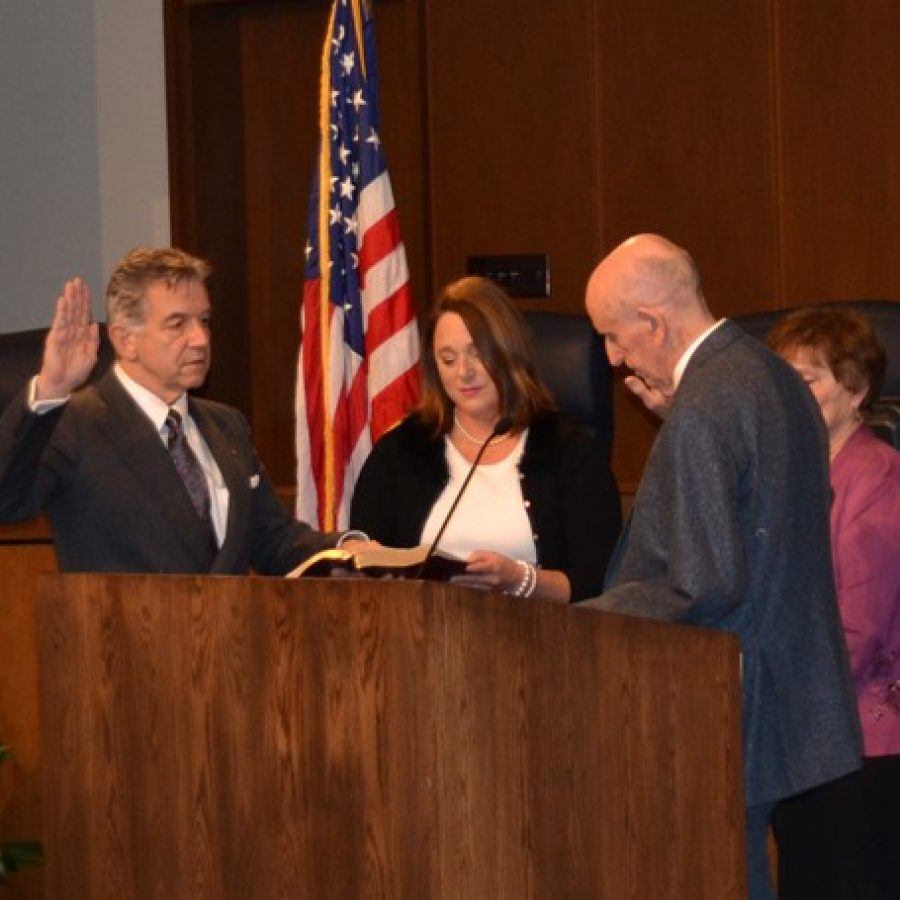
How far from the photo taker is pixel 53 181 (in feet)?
23.3

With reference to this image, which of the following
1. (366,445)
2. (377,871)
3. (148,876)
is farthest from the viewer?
(366,445)

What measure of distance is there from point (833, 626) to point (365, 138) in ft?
9.54

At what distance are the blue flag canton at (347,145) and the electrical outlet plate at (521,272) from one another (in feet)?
3.44

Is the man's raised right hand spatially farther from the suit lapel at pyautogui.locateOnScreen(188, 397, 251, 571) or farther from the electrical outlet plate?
the electrical outlet plate

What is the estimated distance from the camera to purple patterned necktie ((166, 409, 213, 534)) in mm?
3795

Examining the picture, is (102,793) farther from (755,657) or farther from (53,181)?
(53,181)

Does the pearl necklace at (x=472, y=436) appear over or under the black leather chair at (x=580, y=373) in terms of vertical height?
under

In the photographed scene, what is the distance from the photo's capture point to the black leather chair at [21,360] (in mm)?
4812

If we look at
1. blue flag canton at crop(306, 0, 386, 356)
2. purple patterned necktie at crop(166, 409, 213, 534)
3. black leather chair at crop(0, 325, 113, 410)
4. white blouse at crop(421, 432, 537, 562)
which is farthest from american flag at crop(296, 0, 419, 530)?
purple patterned necktie at crop(166, 409, 213, 534)

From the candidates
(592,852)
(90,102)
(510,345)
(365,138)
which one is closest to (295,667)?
(592,852)

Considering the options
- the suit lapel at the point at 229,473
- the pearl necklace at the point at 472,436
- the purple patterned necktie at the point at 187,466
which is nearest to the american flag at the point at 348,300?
the pearl necklace at the point at 472,436

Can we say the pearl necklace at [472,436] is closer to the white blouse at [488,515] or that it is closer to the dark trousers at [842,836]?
the white blouse at [488,515]

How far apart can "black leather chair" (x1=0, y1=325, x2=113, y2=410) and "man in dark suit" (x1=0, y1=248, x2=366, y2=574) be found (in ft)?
3.26

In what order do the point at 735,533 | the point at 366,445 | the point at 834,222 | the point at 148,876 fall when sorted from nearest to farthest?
the point at 148,876, the point at 735,533, the point at 366,445, the point at 834,222
